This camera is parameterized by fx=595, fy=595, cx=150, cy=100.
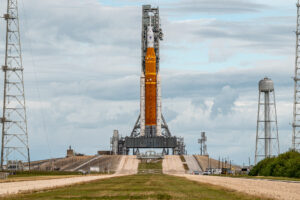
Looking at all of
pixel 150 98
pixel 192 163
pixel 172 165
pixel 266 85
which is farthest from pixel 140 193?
pixel 150 98

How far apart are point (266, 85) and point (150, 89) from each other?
39104mm

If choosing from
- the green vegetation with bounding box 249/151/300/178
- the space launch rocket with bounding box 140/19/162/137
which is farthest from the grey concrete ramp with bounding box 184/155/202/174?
the green vegetation with bounding box 249/151/300/178

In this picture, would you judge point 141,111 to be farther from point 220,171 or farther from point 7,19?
point 7,19

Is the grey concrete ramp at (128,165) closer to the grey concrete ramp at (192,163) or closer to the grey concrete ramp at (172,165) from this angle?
the grey concrete ramp at (172,165)

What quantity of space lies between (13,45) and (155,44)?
6802cm

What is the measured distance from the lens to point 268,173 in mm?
99500

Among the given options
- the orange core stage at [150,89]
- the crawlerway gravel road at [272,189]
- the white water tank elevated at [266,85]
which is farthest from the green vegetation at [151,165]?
the crawlerway gravel road at [272,189]

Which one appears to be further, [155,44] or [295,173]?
[155,44]

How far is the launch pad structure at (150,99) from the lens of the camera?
164m

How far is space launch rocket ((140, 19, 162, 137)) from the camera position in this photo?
6447 inches

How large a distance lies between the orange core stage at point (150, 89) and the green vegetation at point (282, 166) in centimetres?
5773

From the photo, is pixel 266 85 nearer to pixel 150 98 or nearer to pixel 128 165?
pixel 150 98

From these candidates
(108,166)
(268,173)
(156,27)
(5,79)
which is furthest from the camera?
(156,27)

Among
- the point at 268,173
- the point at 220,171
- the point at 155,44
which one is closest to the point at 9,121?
the point at 268,173
